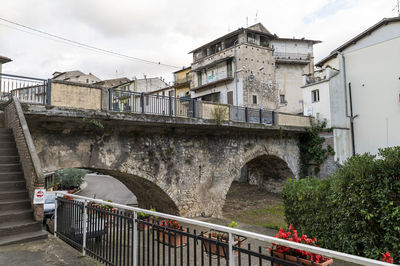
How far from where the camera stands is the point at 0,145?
704 centimetres

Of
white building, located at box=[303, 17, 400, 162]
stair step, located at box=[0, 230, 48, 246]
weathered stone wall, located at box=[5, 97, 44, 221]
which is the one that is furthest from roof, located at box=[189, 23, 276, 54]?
stair step, located at box=[0, 230, 48, 246]

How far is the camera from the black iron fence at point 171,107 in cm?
942

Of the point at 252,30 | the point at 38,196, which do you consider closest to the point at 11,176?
the point at 38,196

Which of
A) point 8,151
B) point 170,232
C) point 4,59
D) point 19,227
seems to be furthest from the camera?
point 4,59

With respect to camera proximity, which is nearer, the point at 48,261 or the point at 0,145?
the point at 48,261

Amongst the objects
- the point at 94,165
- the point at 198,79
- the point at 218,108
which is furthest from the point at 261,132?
the point at 198,79

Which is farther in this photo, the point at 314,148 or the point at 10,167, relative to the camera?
the point at 314,148

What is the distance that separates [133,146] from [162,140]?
1324 mm

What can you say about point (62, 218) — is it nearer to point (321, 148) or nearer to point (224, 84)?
point (321, 148)

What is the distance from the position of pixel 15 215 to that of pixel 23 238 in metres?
0.69

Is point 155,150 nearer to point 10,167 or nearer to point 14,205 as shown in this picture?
point 10,167

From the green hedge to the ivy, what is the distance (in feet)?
40.7

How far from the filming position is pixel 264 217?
14.1 meters

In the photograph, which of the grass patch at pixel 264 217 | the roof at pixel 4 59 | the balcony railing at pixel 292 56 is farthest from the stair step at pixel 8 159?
the balcony railing at pixel 292 56
